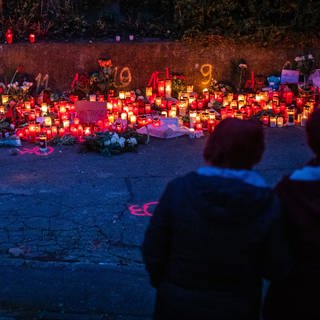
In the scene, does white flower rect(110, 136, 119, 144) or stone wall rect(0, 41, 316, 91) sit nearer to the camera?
white flower rect(110, 136, 119, 144)

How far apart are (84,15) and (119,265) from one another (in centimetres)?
855

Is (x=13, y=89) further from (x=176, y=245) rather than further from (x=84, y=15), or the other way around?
(x=176, y=245)

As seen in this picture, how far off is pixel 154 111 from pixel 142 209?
419 centimetres

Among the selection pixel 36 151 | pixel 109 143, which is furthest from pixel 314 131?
pixel 36 151

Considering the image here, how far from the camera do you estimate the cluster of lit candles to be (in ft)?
28.9

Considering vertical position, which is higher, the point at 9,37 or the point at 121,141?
the point at 9,37

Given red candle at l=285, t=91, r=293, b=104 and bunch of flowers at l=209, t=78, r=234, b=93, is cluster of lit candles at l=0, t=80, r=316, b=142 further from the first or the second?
bunch of flowers at l=209, t=78, r=234, b=93

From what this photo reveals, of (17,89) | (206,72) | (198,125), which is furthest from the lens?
(206,72)

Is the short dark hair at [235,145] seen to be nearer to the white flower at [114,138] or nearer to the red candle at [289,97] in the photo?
the white flower at [114,138]

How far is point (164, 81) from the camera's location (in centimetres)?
1043

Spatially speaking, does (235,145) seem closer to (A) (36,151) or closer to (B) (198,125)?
(A) (36,151)

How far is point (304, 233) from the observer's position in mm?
2641

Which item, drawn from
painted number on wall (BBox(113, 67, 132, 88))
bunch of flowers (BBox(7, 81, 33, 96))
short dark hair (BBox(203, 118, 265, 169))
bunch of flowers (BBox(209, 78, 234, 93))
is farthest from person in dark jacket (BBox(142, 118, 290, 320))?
painted number on wall (BBox(113, 67, 132, 88))

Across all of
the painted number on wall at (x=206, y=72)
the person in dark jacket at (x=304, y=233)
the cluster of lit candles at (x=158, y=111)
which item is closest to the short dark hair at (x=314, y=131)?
the person in dark jacket at (x=304, y=233)
